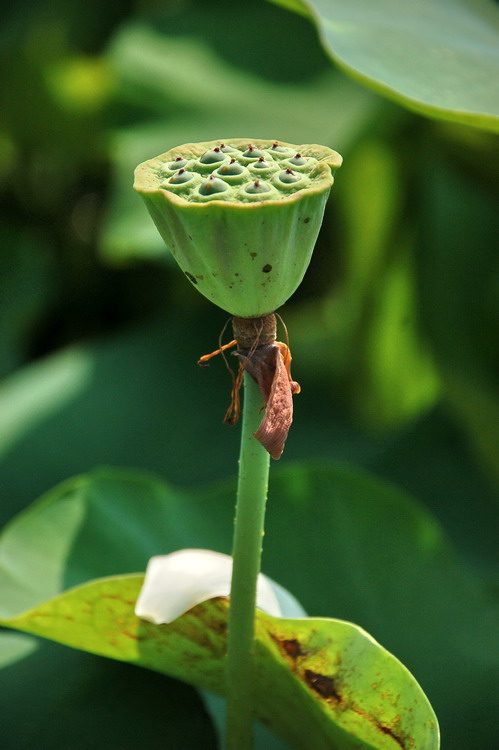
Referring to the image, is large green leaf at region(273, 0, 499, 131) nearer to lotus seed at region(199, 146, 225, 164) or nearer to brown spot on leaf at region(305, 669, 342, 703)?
lotus seed at region(199, 146, 225, 164)

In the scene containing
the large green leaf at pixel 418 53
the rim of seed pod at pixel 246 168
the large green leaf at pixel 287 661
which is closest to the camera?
the rim of seed pod at pixel 246 168

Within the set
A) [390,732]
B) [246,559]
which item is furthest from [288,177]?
[390,732]

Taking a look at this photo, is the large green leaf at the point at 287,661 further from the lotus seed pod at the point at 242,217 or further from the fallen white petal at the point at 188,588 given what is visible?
the lotus seed pod at the point at 242,217

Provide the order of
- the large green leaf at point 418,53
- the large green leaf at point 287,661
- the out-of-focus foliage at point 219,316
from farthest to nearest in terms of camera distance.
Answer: the out-of-focus foliage at point 219,316 → the large green leaf at point 418,53 → the large green leaf at point 287,661

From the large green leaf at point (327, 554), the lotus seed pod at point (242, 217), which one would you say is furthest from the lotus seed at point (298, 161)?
the large green leaf at point (327, 554)

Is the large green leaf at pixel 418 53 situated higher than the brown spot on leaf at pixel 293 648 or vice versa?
the large green leaf at pixel 418 53

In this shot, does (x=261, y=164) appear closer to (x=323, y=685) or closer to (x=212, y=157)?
(x=212, y=157)

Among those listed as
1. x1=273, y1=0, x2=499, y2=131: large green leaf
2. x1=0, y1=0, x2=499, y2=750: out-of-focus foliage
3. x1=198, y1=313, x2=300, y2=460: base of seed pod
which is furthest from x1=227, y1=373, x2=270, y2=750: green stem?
x1=273, y1=0, x2=499, y2=131: large green leaf
